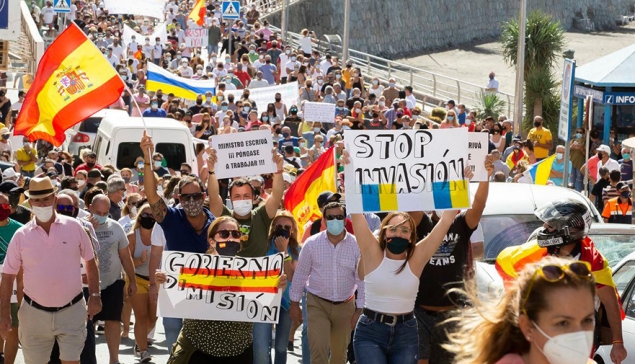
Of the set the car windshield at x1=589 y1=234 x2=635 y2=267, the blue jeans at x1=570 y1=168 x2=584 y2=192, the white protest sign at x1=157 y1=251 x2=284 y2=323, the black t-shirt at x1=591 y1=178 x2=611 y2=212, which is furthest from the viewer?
the blue jeans at x1=570 y1=168 x2=584 y2=192

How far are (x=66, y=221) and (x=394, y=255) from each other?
2.35 meters

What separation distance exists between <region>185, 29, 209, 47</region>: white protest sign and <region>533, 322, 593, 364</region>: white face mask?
32333 mm

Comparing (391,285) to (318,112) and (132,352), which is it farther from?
(318,112)

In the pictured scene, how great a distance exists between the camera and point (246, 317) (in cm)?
831

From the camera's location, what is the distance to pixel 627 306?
27.9ft

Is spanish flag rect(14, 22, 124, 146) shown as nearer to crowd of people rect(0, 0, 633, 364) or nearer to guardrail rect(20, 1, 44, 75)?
crowd of people rect(0, 0, 633, 364)

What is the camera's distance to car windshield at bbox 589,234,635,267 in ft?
33.7

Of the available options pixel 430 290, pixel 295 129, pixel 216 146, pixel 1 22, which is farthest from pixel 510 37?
pixel 430 290

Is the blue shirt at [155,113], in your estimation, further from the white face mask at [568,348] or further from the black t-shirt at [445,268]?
the white face mask at [568,348]

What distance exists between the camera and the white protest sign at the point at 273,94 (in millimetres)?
27719

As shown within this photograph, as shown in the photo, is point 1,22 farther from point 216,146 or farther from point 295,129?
point 216,146

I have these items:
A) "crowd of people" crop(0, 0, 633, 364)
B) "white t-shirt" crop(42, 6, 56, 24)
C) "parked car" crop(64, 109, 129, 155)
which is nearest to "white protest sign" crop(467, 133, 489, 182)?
"crowd of people" crop(0, 0, 633, 364)

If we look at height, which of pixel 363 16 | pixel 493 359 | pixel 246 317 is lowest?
pixel 363 16

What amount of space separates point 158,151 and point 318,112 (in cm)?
596
